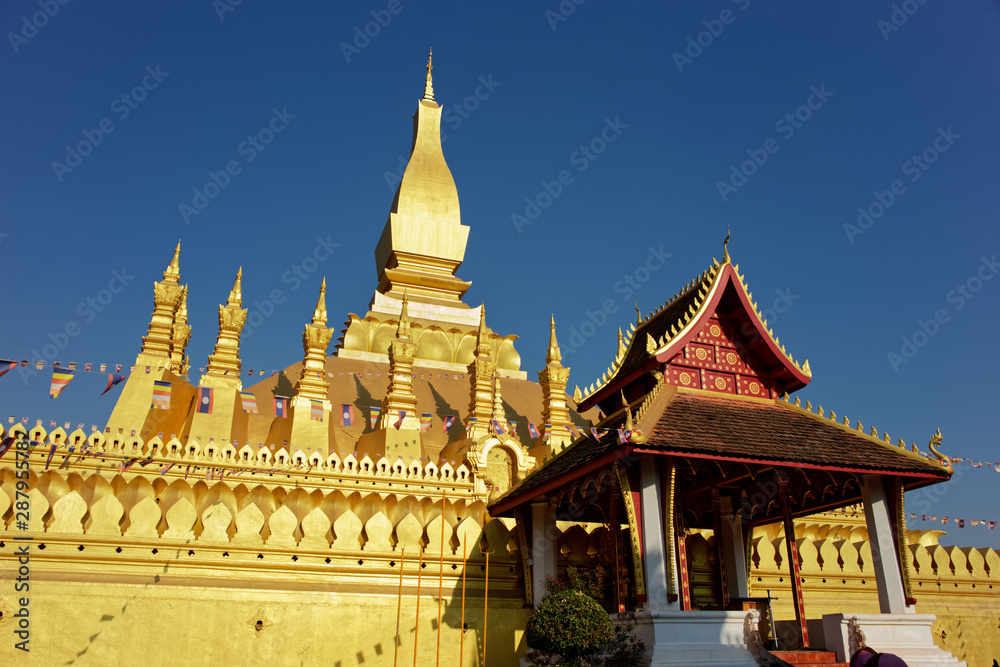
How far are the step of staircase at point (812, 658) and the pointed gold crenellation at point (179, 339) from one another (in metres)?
16.1

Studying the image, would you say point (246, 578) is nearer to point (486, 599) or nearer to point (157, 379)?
point (486, 599)

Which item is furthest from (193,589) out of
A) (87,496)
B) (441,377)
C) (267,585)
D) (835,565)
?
(441,377)

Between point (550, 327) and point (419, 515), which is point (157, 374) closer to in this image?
point (419, 515)

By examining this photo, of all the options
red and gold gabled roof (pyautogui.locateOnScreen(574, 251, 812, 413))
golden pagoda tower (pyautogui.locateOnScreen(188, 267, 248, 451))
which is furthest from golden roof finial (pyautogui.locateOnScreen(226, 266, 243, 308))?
red and gold gabled roof (pyautogui.locateOnScreen(574, 251, 812, 413))

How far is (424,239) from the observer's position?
38.4m

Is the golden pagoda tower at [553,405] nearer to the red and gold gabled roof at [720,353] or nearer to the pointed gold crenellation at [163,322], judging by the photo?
the red and gold gabled roof at [720,353]

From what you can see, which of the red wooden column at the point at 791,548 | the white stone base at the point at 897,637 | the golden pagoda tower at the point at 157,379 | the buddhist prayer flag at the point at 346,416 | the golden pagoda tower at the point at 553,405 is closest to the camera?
the white stone base at the point at 897,637

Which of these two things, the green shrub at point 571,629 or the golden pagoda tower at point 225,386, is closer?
the green shrub at point 571,629

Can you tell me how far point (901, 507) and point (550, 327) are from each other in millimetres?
13332

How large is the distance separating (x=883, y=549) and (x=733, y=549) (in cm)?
312

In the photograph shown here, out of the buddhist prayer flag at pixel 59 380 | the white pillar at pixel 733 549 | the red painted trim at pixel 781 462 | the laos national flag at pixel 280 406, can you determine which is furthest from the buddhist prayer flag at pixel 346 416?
the red painted trim at pixel 781 462

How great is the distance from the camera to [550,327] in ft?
77.7

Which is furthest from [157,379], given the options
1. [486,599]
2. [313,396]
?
[486,599]

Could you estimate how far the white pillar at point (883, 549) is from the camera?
1102cm
